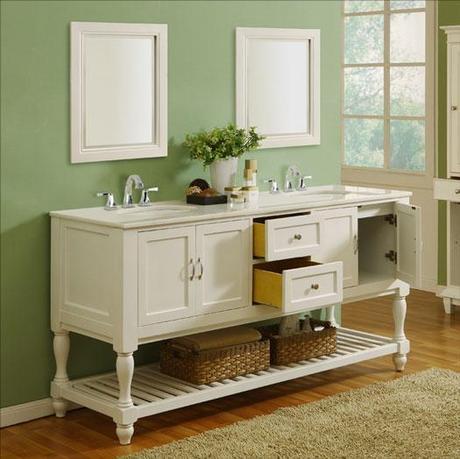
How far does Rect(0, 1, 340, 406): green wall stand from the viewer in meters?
3.87

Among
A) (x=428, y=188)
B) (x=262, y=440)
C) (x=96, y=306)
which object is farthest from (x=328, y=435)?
(x=428, y=188)

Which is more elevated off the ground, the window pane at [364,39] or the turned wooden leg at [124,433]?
the window pane at [364,39]

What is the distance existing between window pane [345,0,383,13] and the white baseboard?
12.0 ft

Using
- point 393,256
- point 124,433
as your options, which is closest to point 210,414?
point 124,433

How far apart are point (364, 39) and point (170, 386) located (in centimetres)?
343

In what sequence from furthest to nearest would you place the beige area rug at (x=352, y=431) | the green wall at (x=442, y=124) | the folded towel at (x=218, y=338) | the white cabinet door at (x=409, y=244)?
the green wall at (x=442, y=124) < the white cabinet door at (x=409, y=244) < the folded towel at (x=218, y=338) < the beige area rug at (x=352, y=431)

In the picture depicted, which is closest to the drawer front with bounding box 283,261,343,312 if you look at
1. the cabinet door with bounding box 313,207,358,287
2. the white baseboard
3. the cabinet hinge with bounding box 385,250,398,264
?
the cabinet door with bounding box 313,207,358,287

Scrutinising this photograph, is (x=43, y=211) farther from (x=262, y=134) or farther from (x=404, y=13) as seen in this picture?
(x=404, y=13)

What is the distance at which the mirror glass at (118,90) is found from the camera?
4062 millimetres

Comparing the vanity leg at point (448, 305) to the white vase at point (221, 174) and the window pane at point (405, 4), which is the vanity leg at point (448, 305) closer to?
the window pane at point (405, 4)

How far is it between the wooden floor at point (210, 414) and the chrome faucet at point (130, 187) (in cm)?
82

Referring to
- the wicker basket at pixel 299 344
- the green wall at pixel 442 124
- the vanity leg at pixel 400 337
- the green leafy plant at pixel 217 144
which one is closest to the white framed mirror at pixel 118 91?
the green leafy plant at pixel 217 144

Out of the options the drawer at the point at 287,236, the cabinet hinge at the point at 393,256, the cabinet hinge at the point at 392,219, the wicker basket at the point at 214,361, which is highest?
the cabinet hinge at the point at 392,219

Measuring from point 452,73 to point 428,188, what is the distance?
98 centimetres
